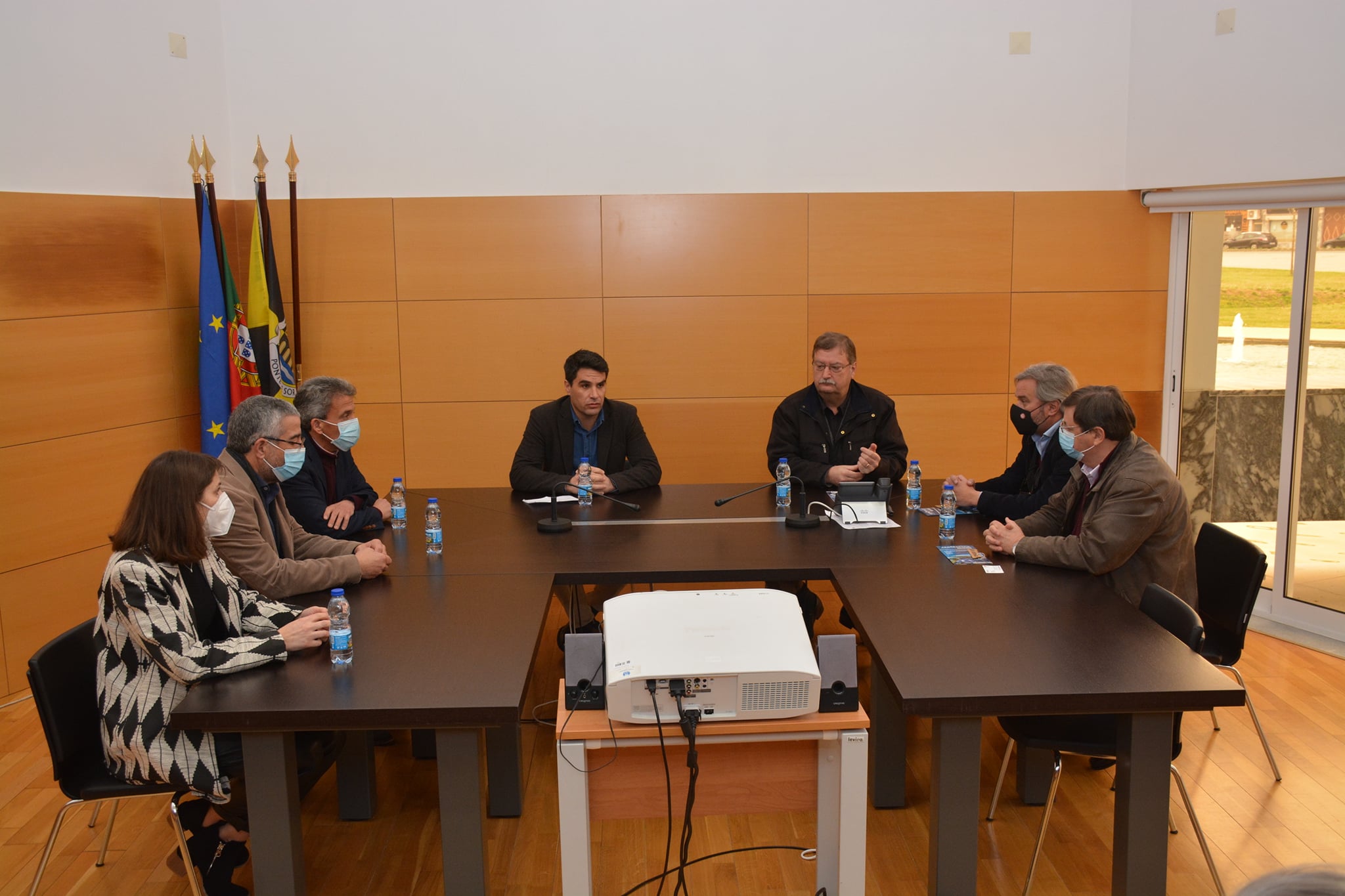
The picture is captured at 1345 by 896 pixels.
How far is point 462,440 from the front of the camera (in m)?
6.34

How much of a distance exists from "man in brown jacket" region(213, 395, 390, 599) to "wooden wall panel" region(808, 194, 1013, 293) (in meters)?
3.50

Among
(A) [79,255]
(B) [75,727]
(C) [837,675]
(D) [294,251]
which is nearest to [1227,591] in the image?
(C) [837,675]

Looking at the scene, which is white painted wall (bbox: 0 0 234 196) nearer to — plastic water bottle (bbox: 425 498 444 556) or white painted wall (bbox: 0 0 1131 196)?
white painted wall (bbox: 0 0 1131 196)

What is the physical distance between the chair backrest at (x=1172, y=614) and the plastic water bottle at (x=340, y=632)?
7.63ft

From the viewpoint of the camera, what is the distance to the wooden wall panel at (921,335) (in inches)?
247

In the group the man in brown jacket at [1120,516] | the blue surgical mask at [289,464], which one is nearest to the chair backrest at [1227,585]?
the man in brown jacket at [1120,516]

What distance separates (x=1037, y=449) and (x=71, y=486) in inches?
177

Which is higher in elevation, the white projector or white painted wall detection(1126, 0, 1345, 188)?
white painted wall detection(1126, 0, 1345, 188)

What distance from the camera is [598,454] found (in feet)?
17.2

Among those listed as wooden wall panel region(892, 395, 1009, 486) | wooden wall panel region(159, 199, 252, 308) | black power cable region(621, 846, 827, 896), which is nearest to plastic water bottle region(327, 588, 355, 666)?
black power cable region(621, 846, 827, 896)

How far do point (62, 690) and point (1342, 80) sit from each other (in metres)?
5.52

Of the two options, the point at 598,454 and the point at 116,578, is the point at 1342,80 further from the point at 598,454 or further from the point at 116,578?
the point at 116,578

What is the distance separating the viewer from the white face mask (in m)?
2.97

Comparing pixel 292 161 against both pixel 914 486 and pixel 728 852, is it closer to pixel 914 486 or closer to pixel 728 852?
pixel 914 486
